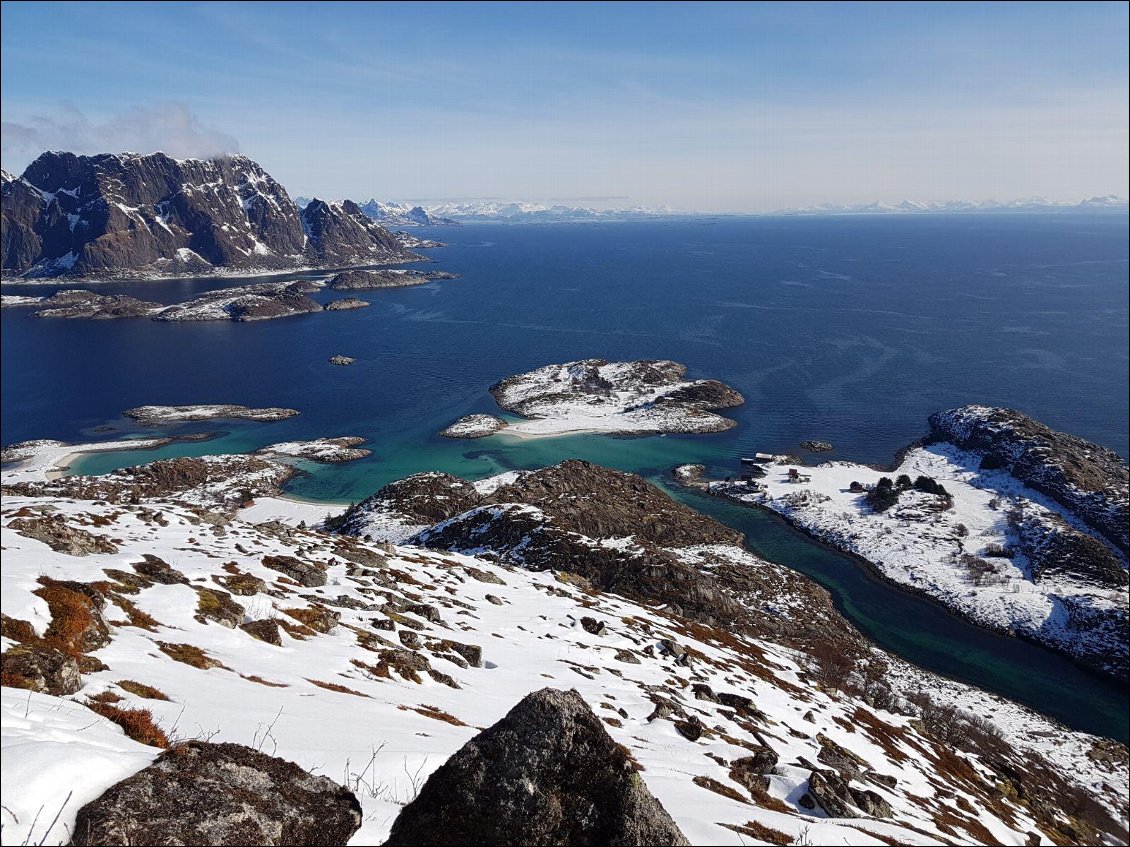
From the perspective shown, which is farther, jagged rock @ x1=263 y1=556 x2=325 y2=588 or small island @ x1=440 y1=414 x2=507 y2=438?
small island @ x1=440 y1=414 x2=507 y2=438

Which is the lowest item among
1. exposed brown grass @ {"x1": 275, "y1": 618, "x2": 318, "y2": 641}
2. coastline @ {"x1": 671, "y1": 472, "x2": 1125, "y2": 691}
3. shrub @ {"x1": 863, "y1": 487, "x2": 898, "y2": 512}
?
coastline @ {"x1": 671, "y1": 472, "x2": 1125, "y2": 691}

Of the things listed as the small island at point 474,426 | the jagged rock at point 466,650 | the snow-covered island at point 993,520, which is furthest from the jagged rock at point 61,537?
the small island at point 474,426

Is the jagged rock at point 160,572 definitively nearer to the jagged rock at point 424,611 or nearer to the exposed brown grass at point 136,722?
the jagged rock at point 424,611

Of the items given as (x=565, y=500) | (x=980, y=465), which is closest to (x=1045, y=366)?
(x=980, y=465)

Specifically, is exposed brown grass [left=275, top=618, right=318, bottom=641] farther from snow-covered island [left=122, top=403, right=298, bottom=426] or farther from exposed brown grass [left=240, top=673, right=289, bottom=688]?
snow-covered island [left=122, top=403, right=298, bottom=426]

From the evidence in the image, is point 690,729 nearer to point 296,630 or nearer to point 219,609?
point 296,630

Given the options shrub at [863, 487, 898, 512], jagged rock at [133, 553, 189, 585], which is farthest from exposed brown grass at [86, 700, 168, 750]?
shrub at [863, 487, 898, 512]

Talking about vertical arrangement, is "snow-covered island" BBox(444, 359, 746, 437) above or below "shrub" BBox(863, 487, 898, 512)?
above
